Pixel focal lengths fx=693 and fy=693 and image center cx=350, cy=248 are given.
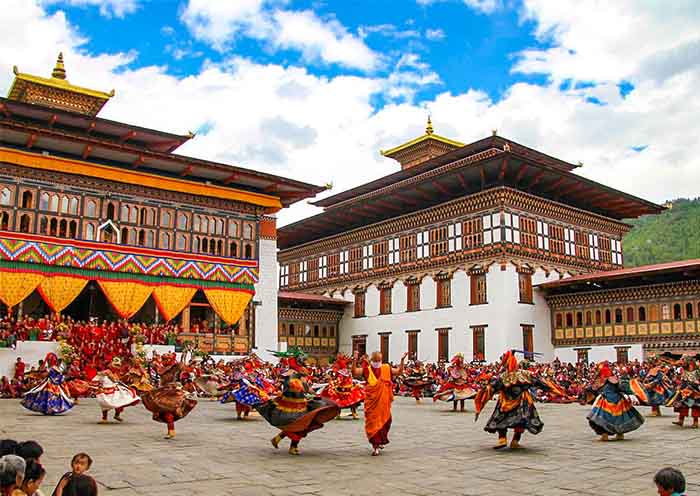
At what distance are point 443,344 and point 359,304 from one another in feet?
24.5

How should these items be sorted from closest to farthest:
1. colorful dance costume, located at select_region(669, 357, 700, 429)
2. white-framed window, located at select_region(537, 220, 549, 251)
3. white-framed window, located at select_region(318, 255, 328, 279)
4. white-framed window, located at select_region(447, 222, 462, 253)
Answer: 1. colorful dance costume, located at select_region(669, 357, 700, 429)
2. white-framed window, located at select_region(537, 220, 549, 251)
3. white-framed window, located at select_region(447, 222, 462, 253)
4. white-framed window, located at select_region(318, 255, 328, 279)

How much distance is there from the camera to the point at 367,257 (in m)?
40.4

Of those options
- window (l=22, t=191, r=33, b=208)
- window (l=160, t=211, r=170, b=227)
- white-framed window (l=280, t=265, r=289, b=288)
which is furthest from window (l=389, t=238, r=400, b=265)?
window (l=22, t=191, r=33, b=208)

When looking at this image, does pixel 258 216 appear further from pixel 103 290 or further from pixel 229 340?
pixel 103 290

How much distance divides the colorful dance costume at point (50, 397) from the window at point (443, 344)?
22068 mm

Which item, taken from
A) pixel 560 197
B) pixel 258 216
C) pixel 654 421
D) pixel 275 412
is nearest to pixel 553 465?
pixel 275 412

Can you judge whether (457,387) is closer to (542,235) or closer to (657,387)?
(657,387)

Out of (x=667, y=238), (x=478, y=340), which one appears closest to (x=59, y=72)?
(x=478, y=340)

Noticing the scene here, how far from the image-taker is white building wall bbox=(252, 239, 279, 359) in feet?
99.1

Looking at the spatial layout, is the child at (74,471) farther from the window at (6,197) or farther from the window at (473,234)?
the window at (473,234)

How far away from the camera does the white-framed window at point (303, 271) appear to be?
45.6 m

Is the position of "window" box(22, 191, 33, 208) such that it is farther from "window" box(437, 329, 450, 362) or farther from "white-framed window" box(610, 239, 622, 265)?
"white-framed window" box(610, 239, 622, 265)

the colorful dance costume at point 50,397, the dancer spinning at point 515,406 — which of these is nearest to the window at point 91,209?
the colorful dance costume at point 50,397

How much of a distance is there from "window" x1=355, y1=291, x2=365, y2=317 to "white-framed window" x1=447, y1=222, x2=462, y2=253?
752 cm
